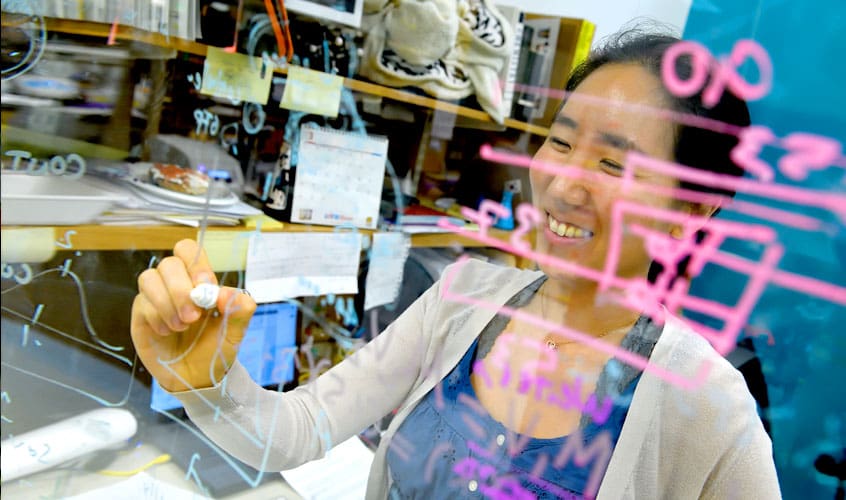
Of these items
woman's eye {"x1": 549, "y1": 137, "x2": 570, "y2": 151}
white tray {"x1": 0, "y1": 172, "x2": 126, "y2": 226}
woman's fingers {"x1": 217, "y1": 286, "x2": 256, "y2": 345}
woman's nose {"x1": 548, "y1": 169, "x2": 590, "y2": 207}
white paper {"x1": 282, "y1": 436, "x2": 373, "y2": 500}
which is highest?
woman's eye {"x1": 549, "y1": 137, "x2": 570, "y2": 151}

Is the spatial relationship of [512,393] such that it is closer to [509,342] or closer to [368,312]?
[509,342]

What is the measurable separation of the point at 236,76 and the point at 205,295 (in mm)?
251

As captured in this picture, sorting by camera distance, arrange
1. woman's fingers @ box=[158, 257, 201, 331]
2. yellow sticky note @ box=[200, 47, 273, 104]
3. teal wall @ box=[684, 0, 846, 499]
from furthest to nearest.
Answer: yellow sticky note @ box=[200, 47, 273, 104], woman's fingers @ box=[158, 257, 201, 331], teal wall @ box=[684, 0, 846, 499]

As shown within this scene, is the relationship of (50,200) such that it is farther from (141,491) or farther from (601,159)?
(601,159)

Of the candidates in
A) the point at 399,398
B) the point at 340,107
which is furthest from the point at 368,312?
the point at 340,107

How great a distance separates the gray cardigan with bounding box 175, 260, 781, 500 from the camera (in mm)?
392

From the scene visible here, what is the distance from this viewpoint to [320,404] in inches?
22.7

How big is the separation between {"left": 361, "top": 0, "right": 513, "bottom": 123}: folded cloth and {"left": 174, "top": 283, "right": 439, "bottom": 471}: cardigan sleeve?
0.66ft

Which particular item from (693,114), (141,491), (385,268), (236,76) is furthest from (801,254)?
(141,491)

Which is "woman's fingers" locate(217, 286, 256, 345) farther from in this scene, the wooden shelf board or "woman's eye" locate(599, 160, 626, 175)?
"woman's eye" locate(599, 160, 626, 175)

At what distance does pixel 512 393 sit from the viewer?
1.60 feet

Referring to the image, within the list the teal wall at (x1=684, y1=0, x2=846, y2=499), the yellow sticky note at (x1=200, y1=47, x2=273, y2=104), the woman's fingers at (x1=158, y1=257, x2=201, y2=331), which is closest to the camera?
the teal wall at (x1=684, y1=0, x2=846, y2=499)

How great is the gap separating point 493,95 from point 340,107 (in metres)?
0.19

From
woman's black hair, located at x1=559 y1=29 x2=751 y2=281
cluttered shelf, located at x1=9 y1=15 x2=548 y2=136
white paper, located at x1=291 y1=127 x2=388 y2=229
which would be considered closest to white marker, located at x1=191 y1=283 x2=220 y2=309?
white paper, located at x1=291 y1=127 x2=388 y2=229
